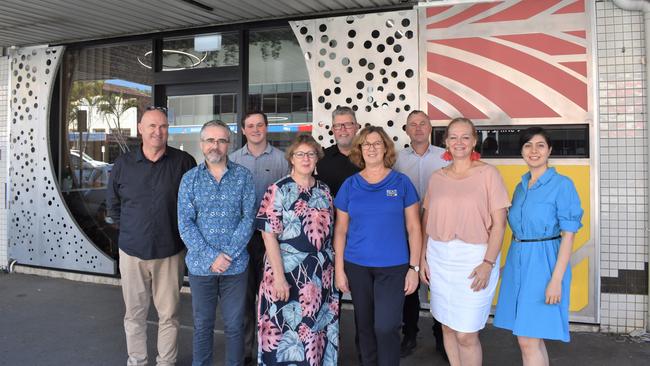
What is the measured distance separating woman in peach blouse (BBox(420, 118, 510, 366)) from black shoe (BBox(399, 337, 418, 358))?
37.7 inches

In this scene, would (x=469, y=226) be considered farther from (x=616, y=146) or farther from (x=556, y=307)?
(x=616, y=146)

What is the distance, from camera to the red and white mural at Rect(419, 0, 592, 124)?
4.40 meters

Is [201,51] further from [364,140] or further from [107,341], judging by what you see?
[364,140]

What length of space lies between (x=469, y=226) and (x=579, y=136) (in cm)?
233

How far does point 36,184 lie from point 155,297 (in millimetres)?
4013

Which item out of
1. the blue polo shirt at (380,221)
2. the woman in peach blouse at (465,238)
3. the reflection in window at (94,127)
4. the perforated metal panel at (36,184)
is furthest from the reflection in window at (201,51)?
the woman in peach blouse at (465,238)

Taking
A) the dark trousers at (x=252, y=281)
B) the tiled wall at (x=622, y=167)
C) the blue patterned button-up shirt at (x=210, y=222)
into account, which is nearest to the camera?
the blue patterned button-up shirt at (x=210, y=222)

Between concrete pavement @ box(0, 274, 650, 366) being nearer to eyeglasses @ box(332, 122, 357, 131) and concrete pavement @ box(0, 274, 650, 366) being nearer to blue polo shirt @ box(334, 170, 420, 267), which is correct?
blue polo shirt @ box(334, 170, 420, 267)

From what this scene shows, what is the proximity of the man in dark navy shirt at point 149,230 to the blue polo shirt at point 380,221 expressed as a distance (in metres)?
1.32

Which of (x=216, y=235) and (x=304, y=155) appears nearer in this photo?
(x=304, y=155)

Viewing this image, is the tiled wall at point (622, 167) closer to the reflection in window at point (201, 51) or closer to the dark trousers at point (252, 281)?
the dark trousers at point (252, 281)

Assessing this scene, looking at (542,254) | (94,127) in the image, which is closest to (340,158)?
(542,254)

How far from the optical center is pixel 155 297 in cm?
346

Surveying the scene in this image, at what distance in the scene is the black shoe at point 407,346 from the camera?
3.83 metres
